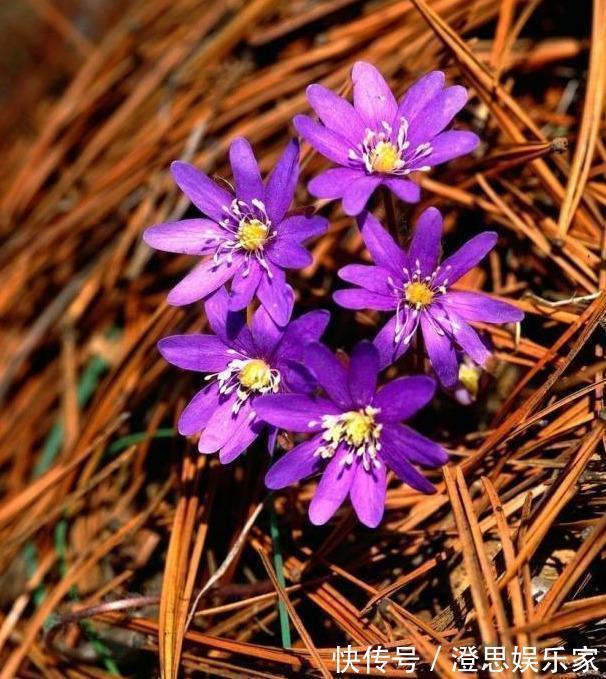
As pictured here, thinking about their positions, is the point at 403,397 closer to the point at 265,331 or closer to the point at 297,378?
the point at 297,378

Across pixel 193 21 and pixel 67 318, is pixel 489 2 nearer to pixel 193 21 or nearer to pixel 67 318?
pixel 193 21

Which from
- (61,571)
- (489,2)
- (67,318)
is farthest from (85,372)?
(489,2)

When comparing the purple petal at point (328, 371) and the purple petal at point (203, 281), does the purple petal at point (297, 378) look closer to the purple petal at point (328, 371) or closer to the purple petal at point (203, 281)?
the purple petal at point (328, 371)

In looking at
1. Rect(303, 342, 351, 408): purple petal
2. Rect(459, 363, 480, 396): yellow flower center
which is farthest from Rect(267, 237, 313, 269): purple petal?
Rect(459, 363, 480, 396): yellow flower center

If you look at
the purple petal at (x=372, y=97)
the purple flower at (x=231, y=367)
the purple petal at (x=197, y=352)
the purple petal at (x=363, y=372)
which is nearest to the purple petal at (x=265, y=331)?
the purple flower at (x=231, y=367)

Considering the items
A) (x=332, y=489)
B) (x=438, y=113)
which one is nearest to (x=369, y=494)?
(x=332, y=489)

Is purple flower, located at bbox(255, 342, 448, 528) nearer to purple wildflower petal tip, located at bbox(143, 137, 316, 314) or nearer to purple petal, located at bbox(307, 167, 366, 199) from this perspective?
purple wildflower petal tip, located at bbox(143, 137, 316, 314)
